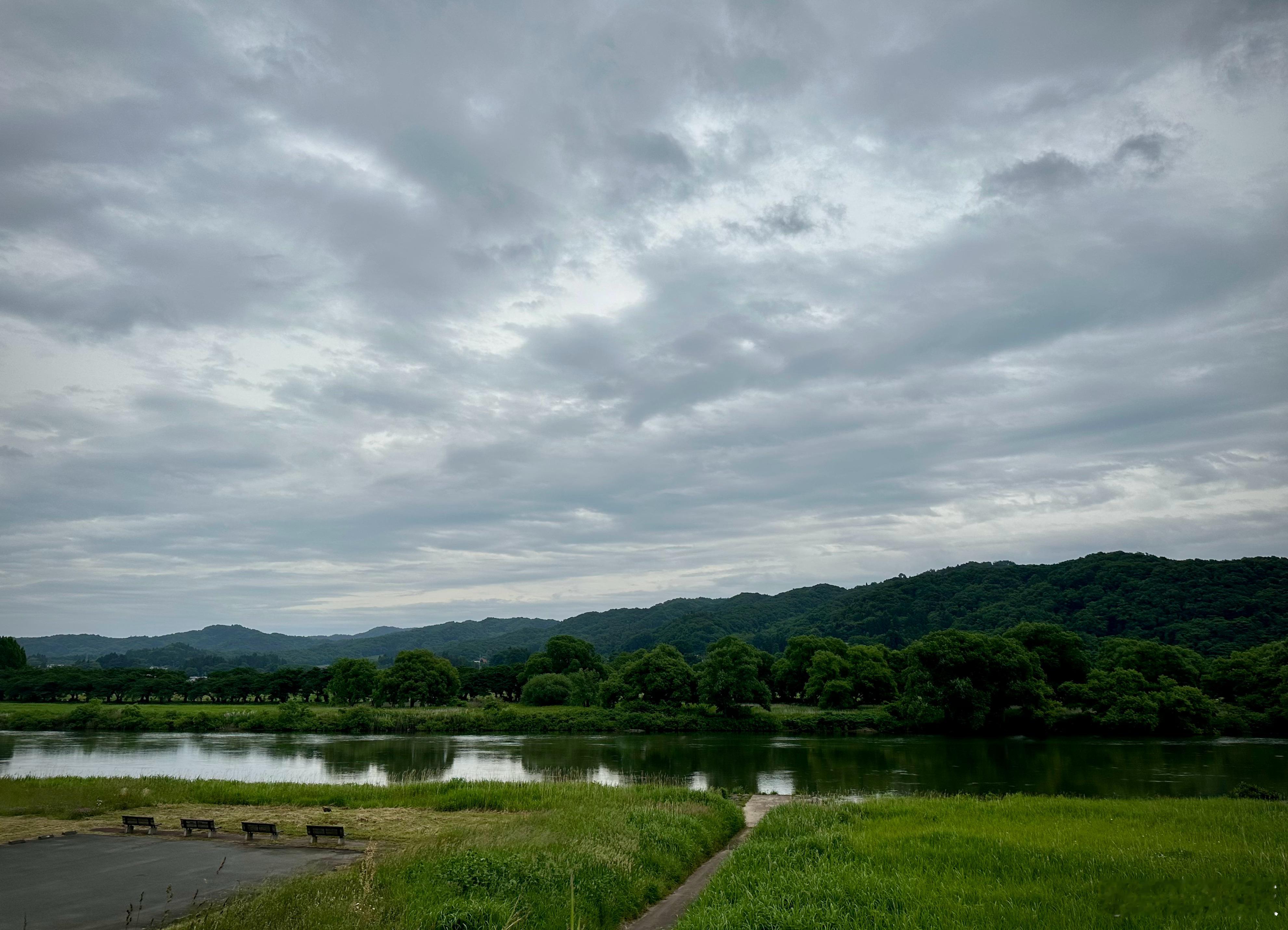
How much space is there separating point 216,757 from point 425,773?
2334 cm

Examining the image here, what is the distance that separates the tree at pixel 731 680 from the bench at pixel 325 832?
196 ft

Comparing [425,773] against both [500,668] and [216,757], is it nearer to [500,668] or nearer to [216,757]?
[216,757]

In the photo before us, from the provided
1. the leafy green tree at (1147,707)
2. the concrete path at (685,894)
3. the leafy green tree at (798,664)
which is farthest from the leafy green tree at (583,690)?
the concrete path at (685,894)

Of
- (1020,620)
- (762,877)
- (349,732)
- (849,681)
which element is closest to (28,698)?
(349,732)

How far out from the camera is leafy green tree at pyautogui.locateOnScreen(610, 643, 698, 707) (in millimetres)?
79625

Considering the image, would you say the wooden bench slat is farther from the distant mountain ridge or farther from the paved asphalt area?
the distant mountain ridge

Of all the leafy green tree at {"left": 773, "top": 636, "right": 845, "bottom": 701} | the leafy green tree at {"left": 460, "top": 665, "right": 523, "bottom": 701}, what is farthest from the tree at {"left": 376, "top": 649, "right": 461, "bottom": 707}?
the leafy green tree at {"left": 773, "top": 636, "right": 845, "bottom": 701}

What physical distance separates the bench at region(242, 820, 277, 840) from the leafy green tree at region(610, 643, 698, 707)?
2459 inches

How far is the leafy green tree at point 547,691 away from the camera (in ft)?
293

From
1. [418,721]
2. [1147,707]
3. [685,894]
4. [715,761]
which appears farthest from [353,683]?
[685,894]

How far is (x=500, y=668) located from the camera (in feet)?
362

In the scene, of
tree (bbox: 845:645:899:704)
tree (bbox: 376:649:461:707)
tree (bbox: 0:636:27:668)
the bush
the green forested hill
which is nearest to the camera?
the bush

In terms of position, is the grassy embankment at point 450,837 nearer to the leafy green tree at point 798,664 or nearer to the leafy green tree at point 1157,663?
the leafy green tree at point 1157,663

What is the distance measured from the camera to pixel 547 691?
8938 centimetres
